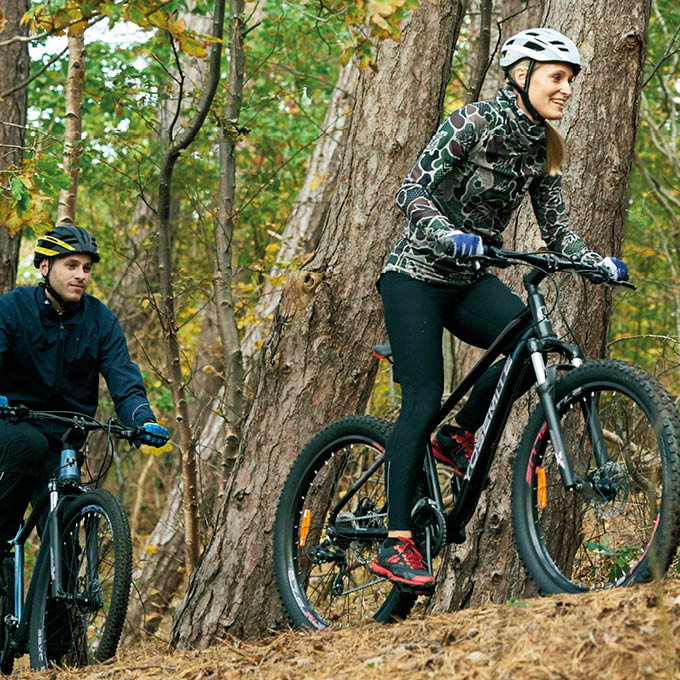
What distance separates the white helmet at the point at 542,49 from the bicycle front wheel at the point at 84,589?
8.91 ft

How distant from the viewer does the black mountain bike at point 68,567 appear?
5215mm

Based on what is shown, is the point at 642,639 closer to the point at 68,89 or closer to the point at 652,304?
the point at 68,89

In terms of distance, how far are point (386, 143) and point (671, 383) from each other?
5255 millimetres

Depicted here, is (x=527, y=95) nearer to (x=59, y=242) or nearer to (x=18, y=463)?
(x=59, y=242)

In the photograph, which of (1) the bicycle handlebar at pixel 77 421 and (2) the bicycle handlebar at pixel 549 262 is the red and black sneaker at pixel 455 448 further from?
(1) the bicycle handlebar at pixel 77 421

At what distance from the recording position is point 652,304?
16469 mm

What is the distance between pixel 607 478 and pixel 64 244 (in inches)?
122

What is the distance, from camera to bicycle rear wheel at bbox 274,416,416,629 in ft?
16.4

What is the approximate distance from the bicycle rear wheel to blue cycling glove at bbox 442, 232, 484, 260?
45.7 inches

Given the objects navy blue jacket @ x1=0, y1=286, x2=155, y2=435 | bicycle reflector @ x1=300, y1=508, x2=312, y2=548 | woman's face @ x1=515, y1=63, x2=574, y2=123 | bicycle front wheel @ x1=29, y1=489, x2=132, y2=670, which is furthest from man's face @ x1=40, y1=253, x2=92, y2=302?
woman's face @ x1=515, y1=63, x2=574, y2=123

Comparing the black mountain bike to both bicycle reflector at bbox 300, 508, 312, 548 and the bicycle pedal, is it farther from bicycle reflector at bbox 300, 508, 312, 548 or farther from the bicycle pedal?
the bicycle pedal

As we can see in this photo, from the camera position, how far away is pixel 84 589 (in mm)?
5273

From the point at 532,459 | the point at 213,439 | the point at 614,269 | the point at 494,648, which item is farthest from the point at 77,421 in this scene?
the point at 213,439

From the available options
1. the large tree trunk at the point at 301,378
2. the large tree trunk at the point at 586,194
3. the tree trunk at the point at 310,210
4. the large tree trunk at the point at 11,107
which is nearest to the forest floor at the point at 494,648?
the large tree trunk at the point at 301,378
